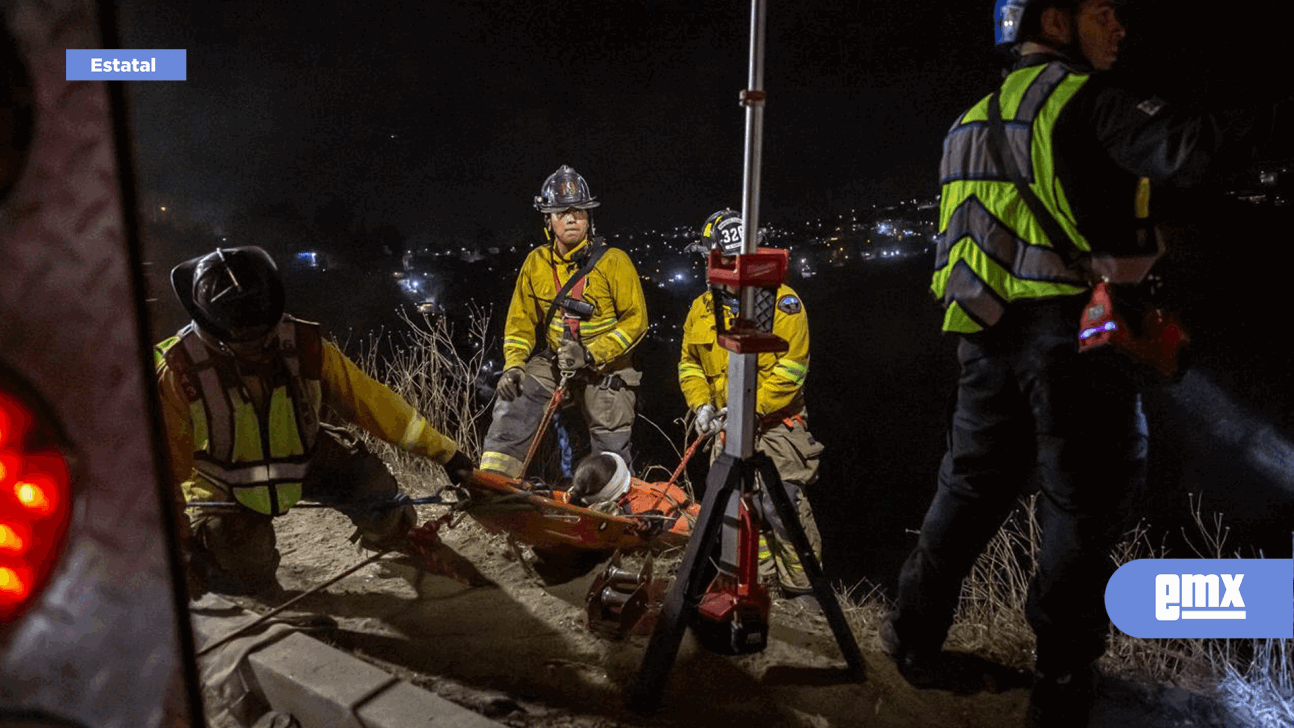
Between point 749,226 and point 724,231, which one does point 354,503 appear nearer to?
point 749,226

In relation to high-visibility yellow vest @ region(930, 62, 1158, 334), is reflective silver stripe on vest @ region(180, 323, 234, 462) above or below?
below

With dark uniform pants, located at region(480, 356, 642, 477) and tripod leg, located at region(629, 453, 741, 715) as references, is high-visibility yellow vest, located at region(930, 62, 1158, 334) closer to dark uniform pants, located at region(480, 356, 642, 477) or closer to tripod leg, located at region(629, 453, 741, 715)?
tripod leg, located at region(629, 453, 741, 715)

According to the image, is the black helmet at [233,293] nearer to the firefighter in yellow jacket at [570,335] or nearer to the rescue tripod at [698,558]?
the rescue tripod at [698,558]

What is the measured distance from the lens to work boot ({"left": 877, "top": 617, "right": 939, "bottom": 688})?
2910 mm

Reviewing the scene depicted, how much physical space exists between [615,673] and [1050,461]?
1.73 m

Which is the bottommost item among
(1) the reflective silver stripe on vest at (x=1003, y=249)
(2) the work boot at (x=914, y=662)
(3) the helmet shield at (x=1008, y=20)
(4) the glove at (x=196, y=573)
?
(2) the work boot at (x=914, y=662)

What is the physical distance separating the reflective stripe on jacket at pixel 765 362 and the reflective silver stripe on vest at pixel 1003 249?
5.86 feet

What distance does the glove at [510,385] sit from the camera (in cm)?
583

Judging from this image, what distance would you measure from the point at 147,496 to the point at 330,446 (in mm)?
3294

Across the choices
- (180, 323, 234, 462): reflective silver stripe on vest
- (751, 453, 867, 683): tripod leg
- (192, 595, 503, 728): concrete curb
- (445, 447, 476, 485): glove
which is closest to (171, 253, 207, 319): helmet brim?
(180, 323, 234, 462): reflective silver stripe on vest

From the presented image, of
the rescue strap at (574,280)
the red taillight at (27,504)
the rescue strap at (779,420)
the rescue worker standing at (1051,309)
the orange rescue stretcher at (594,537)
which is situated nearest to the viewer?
the red taillight at (27,504)

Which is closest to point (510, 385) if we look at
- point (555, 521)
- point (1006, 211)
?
point (555, 521)

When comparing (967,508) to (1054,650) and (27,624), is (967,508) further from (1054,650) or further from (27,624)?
(27,624)

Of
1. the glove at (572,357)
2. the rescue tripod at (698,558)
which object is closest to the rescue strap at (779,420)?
the glove at (572,357)
